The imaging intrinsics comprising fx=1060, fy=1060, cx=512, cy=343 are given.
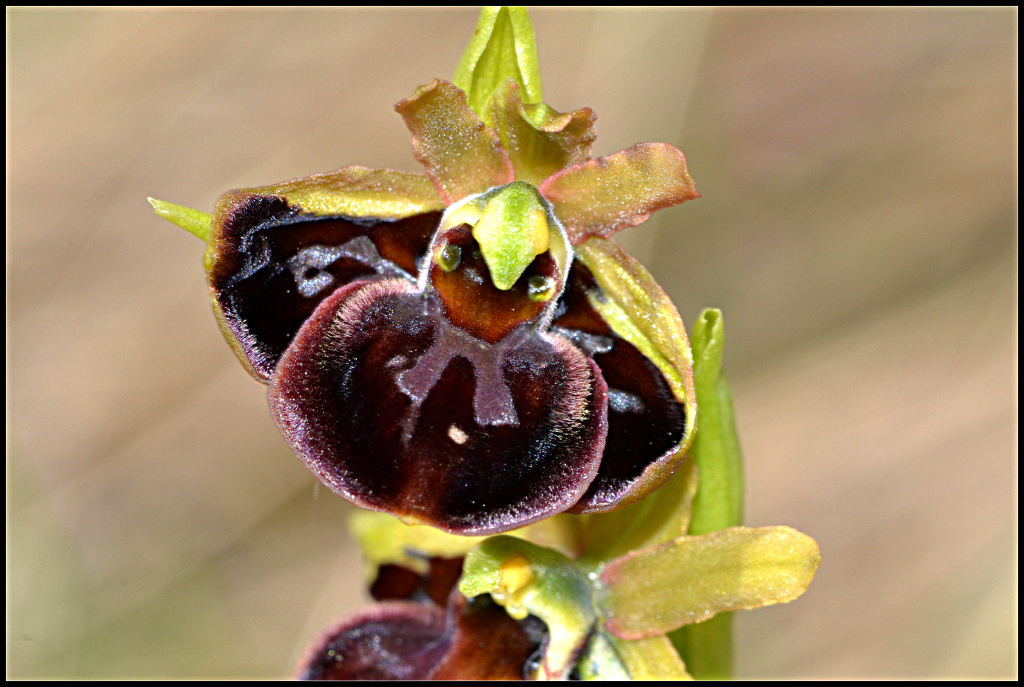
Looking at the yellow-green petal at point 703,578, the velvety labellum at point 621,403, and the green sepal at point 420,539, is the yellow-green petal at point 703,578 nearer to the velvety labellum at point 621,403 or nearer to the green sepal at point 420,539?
the green sepal at point 420,539

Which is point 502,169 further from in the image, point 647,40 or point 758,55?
point 758,55

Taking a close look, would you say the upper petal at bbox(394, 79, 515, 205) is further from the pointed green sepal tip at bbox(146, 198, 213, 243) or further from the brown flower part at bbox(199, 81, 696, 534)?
the pointed green sepal tip at bbox(146, 198, 213, 243)

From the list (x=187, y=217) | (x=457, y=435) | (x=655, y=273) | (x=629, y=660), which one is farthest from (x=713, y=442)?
(x=655, y=273)

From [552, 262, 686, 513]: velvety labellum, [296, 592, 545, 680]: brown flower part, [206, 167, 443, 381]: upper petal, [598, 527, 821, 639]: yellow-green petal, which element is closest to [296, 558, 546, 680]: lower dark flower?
[296, 592, 545, 680]: brown flower part

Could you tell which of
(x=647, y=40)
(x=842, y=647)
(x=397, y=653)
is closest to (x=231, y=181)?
(x=647, y=40)

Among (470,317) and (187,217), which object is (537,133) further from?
(187,217)

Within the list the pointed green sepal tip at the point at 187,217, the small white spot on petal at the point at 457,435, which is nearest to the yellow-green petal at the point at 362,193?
the pointed green sepal tip at the point at 187,217
